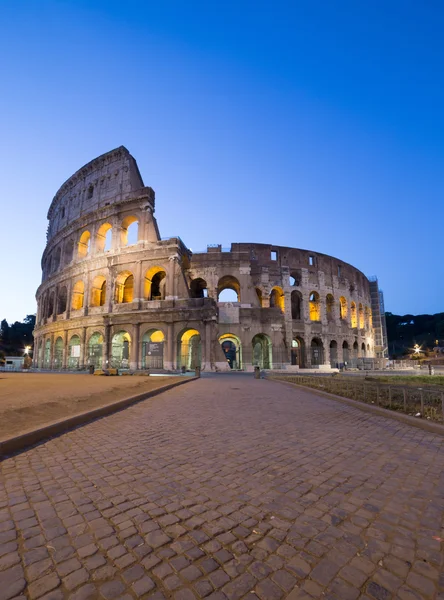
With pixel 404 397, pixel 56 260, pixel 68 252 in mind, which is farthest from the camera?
pixel 56 260

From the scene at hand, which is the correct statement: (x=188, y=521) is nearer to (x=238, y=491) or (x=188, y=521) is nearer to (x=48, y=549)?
(x=238, y=491)

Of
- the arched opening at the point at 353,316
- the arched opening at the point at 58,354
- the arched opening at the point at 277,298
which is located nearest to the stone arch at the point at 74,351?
the arched opening at the point at 58,354

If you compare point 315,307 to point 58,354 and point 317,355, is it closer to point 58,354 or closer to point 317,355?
point 317,355

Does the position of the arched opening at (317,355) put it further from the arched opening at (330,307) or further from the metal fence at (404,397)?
the metal fence at (404,397)

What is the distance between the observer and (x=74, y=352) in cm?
2967

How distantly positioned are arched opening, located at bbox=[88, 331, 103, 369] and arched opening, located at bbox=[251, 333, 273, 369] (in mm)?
14989

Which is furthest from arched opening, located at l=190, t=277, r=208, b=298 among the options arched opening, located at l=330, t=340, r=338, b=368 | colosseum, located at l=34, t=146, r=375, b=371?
arched opening, located at l=330, t=340, r=338, b=368

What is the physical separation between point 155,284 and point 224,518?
3202 cm

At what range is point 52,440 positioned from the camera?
4.59 m

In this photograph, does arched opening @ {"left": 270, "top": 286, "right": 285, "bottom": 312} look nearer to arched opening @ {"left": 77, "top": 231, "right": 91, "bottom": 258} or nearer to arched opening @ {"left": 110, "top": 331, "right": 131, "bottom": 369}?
arched opening @ {"left": 110, "top": 331, "right": 131, "bottom": 369}

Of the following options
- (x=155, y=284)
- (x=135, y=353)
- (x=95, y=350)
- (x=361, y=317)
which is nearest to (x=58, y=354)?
(x=95, y=350)

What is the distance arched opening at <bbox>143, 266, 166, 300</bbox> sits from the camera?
28641 mm

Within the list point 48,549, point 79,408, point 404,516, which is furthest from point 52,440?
point 404,516

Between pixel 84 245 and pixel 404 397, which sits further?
pixel 84 245
